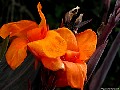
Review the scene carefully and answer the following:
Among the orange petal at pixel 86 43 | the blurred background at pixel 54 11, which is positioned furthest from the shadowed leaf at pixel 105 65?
the blurred background at pixel 54 11

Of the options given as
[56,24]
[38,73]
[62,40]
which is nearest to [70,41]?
[62,40]

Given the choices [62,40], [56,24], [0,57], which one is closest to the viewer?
[62,40]

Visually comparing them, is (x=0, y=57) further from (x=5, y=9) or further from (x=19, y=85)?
(x=5, y=9)

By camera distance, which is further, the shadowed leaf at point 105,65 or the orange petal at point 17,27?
the shadowed leaf at point 105,65

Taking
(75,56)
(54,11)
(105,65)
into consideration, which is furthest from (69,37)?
(54,11)

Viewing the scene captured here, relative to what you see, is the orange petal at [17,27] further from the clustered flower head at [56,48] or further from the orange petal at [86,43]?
the orange petal at [86,43]

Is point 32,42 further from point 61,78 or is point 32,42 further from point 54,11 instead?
point 54,11
